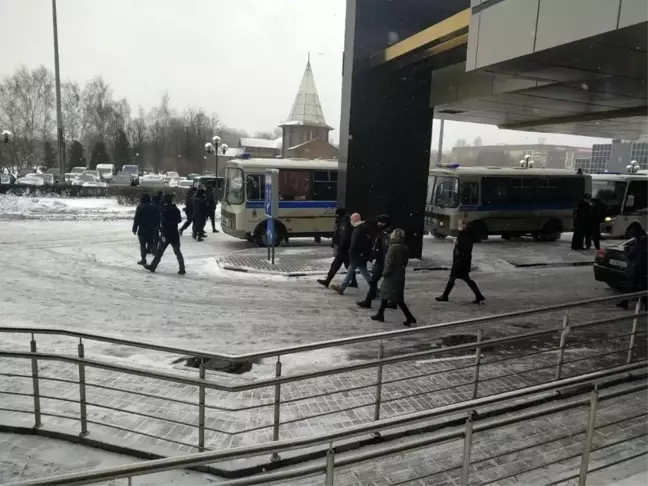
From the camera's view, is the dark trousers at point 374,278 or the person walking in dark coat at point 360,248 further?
the person walking in dark coat at point 360,248

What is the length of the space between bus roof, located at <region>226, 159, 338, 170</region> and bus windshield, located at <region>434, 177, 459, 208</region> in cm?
447

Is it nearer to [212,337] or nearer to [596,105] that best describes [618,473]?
[212,337]

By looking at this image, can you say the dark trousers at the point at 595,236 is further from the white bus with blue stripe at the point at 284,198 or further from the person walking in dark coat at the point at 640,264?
the white bus with blue stripe at the point at 284,198

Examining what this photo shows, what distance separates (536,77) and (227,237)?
1243 centimetres

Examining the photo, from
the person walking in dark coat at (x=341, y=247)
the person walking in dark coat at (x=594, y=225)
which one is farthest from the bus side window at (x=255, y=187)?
the person walking in dark coat at (x=594, y=225)

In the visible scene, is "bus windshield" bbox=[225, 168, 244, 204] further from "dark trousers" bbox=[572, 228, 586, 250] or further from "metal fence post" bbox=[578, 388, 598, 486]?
"metal fence post" bbox=[578, 388, 598, 486]

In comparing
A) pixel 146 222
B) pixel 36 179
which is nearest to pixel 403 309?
pixel 146 222

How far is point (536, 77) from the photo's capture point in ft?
30.5

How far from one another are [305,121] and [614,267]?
5348 cm

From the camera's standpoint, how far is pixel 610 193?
70.9 ft

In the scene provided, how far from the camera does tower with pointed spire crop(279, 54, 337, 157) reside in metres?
60.0

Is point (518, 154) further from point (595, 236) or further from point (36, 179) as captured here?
point (595, 236)

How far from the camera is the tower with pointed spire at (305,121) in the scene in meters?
60.0

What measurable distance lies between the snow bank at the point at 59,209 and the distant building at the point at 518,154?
55078 millimetres
